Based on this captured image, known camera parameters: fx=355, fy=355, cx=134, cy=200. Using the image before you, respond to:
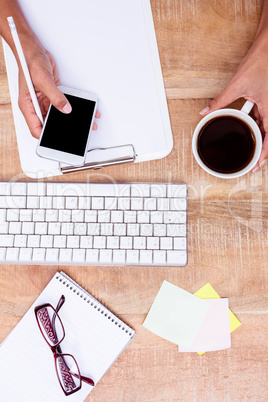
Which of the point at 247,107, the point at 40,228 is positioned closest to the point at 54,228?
the point at 40,228

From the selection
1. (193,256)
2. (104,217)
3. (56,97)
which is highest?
(56,97)

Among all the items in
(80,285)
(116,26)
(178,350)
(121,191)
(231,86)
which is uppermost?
(116,26)

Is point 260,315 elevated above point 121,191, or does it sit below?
below

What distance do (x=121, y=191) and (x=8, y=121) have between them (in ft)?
0.95

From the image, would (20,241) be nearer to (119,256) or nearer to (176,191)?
(119,256)

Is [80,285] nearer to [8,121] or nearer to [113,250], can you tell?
[113,250]

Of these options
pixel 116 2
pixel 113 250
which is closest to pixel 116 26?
pixel 116 2

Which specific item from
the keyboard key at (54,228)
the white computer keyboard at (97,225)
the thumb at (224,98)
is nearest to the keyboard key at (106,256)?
the white computer keyboard at (97,225)

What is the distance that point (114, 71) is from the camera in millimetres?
752

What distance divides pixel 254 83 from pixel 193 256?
1.24 ft

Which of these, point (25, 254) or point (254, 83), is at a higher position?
point (254, 83)

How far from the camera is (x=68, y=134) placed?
696mm

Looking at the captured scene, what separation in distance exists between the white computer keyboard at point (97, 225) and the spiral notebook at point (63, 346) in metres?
0.08

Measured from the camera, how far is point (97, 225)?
735mm
